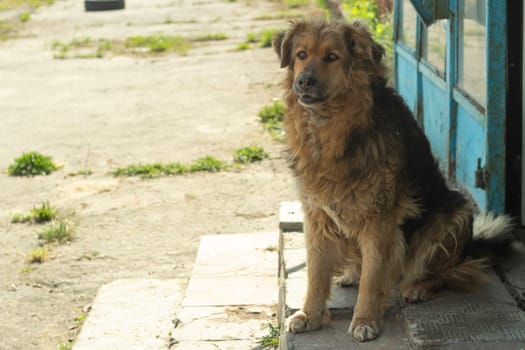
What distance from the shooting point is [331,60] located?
13.9 ft

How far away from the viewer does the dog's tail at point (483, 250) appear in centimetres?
458

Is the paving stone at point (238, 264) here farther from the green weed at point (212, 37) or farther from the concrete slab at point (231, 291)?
the green weed at point (212, 37)

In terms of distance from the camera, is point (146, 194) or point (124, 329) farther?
point (146, 194)

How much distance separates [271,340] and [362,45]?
1.84m

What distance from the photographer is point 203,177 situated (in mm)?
9391

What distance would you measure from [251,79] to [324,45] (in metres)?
10.1

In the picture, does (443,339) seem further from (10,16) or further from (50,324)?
(10,16)

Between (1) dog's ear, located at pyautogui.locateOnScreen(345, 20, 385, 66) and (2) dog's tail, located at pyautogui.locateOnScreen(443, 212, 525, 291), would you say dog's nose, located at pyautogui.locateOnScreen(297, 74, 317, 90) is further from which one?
(2) dog's tail, located at pyautogui.locateOnScreen(443, 212, 525, 291)

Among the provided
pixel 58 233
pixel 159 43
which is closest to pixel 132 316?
pixel 58 233

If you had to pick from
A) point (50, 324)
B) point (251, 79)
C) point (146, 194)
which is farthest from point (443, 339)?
point (251, 79)

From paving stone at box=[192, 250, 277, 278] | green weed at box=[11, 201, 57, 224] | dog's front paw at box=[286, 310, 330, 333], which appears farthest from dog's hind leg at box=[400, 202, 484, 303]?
green weed at box=[11, 201, 57, 224]

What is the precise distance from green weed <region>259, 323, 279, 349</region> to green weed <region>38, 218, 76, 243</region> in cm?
300

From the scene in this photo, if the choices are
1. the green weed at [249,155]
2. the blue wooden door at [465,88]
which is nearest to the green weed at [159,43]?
the green weed at [249,155]

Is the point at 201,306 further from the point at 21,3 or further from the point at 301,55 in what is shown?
the point at 21,3
